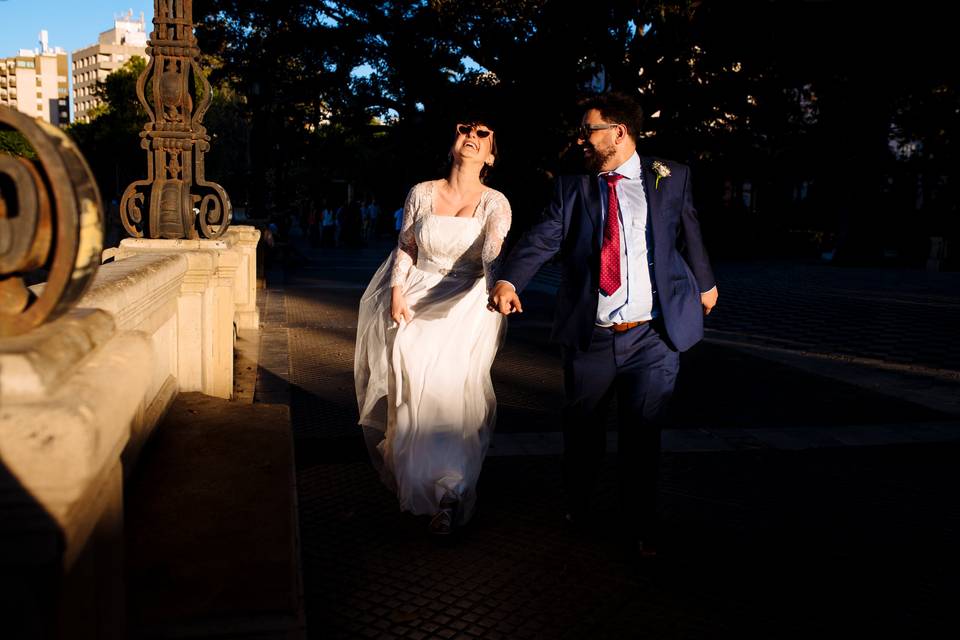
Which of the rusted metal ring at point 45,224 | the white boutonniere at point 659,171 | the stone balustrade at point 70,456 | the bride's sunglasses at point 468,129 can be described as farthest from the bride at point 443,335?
the rusted metal ring at point 45,224

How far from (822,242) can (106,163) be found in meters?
53.7

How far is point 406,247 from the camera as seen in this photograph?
4660 mm

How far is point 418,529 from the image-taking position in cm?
429

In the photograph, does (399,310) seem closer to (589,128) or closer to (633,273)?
(633,273)

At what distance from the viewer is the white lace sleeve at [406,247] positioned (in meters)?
4.59

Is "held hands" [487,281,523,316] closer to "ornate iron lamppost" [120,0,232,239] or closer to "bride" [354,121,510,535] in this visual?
"bride" [354,121,510,535]

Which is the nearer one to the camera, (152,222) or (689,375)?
(152,222)

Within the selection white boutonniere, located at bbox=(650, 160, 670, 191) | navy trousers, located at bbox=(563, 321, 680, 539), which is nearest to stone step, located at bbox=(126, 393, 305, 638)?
navy trousers, located at bbox=(563, 321, 680, 539)

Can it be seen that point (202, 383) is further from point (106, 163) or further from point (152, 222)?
point (106, 163)

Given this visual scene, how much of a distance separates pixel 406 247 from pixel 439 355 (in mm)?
630

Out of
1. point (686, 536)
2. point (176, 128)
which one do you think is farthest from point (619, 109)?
point (176, 128)

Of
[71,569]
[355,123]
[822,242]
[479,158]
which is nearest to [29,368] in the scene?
[71,569]

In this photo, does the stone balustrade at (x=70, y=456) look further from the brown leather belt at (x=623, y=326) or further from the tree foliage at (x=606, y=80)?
the tree foliage at (x=606, y=80)

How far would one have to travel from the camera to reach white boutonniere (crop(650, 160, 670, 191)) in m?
4.05
